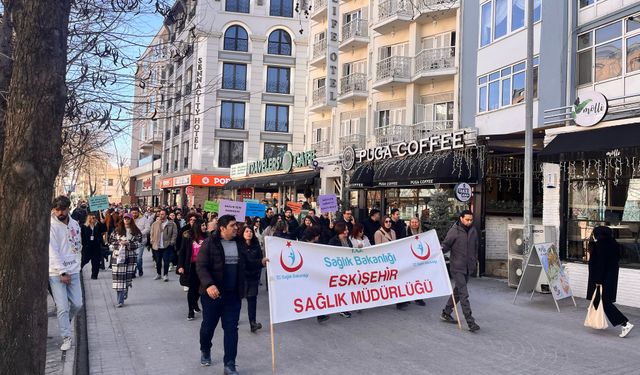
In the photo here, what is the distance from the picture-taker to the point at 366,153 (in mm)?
22859

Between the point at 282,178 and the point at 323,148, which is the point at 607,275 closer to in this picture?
the point at 323,148

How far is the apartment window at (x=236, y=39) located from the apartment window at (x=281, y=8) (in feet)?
9.88

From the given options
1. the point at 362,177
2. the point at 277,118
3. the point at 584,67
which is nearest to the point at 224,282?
the point at 584,67

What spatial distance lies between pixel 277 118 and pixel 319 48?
14.3 m

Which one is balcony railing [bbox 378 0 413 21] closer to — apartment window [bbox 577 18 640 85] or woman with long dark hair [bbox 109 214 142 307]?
apartment window [bbox 577 18 640 85]

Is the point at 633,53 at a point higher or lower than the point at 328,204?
higher

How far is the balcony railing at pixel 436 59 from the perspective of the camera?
Result: 21406 millimetres

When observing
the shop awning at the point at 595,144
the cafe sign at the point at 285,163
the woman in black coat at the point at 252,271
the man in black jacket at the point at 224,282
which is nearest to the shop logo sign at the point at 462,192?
the shop awning at the point at 595,144

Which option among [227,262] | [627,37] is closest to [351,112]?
[627,37]

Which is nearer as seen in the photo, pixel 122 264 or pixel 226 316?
pixel 226 316

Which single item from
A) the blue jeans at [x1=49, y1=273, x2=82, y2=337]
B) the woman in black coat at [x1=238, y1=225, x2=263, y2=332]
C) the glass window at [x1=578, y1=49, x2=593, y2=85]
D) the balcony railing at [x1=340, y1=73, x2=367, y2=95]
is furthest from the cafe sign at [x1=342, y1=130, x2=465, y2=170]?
the blue jeans at [x1=49, y1=273, x2=82, y2=337]

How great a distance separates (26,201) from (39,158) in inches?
13.3

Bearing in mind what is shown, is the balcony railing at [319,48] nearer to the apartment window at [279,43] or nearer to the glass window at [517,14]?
the apartment window at [279,43]

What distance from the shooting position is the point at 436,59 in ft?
70.9
